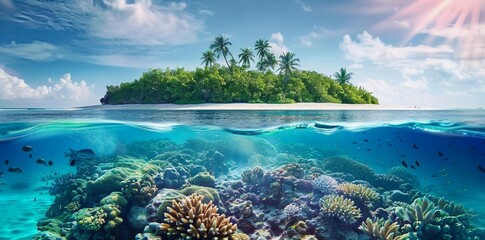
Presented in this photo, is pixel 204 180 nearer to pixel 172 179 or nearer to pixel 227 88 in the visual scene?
pixel 172 179

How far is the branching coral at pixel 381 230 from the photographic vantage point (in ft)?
24.9

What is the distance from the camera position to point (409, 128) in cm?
1844

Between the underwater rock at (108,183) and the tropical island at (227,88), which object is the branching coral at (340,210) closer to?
the underwater rock at (108,183)

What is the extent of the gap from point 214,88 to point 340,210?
110 feet

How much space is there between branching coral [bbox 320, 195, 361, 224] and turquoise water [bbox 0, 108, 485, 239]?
0.19 metres

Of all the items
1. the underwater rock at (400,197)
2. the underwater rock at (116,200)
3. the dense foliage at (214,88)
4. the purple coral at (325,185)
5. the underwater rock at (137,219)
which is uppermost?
the dense foliage at (214,88)

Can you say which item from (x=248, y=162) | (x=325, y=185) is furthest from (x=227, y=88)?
(x=325, y=185)

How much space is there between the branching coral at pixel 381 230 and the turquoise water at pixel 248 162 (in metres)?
0.32

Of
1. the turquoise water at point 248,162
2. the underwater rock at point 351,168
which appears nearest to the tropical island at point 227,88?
the turquoise water at point 248,162

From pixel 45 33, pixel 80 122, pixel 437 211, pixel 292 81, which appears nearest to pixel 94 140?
pixel 80 122

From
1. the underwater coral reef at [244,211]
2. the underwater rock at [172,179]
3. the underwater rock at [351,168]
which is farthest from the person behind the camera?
the underwater rock at [351,168]

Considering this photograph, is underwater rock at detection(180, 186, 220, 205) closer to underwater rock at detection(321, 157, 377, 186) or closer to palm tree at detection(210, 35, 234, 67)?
underwater rock at detection(321, 157, 377, 186)

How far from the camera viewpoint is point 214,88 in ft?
131

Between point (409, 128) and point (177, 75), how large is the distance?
3264 cm
